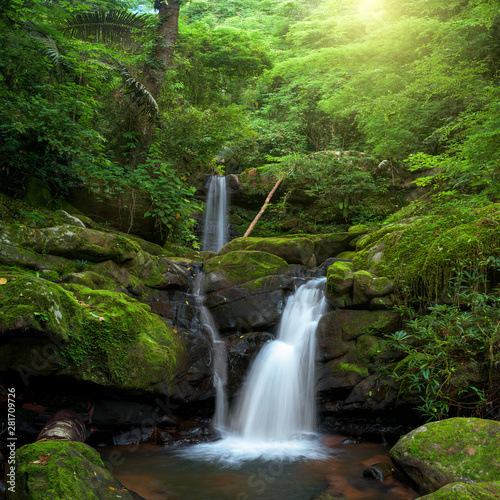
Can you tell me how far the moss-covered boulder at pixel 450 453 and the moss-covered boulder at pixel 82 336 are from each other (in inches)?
123

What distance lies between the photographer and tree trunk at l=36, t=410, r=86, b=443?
3.74m

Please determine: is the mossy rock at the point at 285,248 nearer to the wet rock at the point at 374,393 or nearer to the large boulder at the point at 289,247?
the large boulder at the point at 289,247

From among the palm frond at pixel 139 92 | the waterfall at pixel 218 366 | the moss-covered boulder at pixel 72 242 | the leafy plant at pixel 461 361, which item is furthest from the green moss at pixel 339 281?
the palm frond at pixel 139 92

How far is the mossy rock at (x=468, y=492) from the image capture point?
2.60 m

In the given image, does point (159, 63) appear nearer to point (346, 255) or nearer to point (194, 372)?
point (346, 255)

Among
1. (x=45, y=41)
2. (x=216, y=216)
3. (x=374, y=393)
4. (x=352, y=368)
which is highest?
(x=45, y=41)

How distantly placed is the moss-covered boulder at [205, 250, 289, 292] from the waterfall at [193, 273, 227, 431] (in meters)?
0.67

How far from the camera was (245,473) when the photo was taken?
14.5 ft

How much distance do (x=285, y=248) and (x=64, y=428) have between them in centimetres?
664

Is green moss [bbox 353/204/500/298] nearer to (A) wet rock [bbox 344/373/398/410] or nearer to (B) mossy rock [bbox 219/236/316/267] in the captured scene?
(A) wet rock [bbox 344/373/398/410]

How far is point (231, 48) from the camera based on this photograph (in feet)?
49.9

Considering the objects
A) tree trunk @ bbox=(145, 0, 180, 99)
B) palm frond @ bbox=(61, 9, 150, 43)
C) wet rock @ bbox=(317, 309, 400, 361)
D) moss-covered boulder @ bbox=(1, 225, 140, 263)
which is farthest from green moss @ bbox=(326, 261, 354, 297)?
palm frond @ bbox=(61, 9, 150, 43)

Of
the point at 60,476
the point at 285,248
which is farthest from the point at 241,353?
the point at 60,476

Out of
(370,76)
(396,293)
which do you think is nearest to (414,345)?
(396,293)
